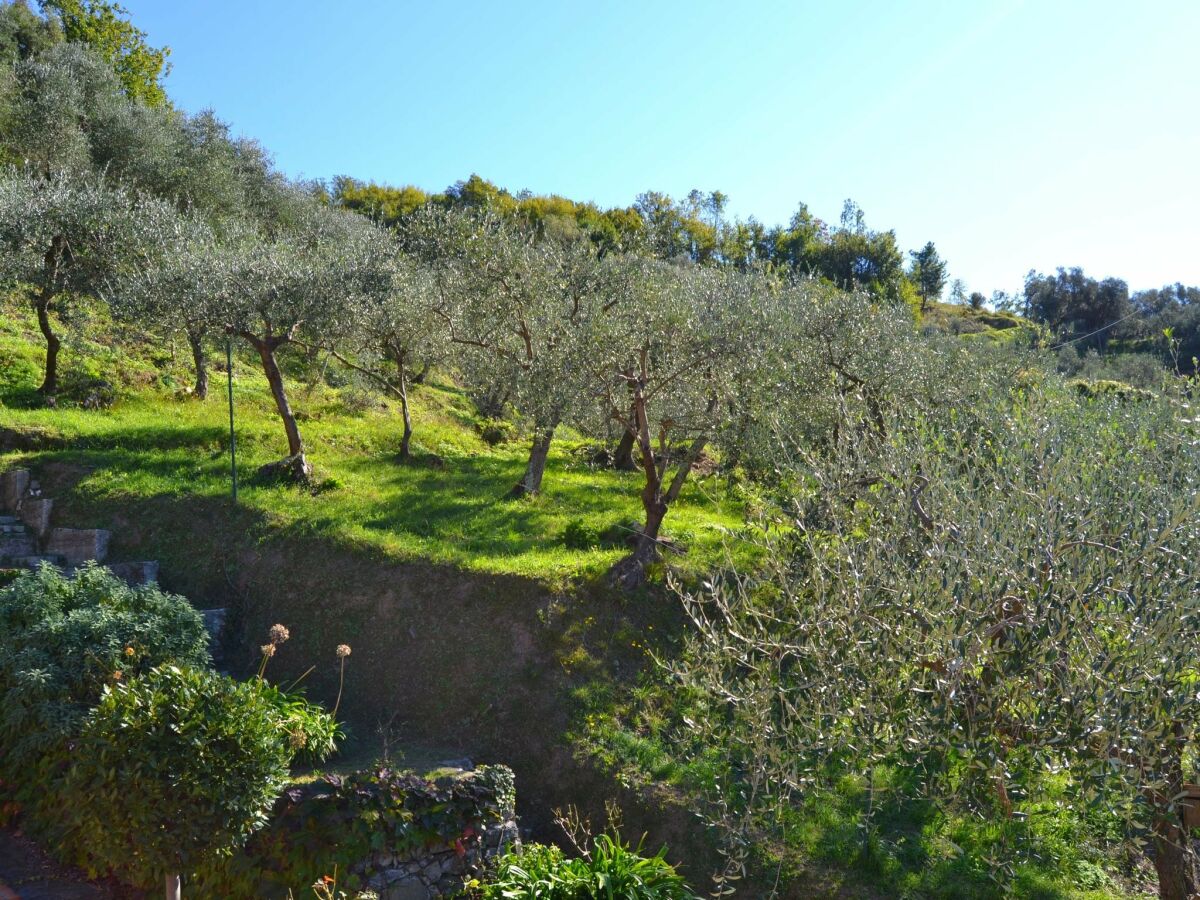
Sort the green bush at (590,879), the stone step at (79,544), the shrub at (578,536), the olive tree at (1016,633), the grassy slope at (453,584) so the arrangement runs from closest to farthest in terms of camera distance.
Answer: the olive tree at (1016,633)
the green bush at (590,879)
the grassy slope at (453,584)
the stone step at (79,544)
the shrub at (578,536)

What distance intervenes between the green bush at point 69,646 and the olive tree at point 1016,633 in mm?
7170

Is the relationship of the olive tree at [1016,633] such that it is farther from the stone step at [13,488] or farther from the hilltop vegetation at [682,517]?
the stone step at [13,488]

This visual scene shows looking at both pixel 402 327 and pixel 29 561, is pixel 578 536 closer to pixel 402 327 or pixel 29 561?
pixel 402 327

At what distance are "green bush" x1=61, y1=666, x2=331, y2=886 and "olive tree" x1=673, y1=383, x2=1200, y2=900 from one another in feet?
16.2

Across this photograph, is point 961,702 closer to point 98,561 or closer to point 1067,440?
point 1067,440

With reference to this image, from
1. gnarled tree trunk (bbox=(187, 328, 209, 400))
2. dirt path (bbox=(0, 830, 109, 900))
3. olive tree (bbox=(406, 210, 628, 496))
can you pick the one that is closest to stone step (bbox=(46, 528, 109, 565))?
gnarled tree trunk (bbox=(187, 328, 209, 400))

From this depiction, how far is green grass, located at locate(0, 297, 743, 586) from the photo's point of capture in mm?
15820

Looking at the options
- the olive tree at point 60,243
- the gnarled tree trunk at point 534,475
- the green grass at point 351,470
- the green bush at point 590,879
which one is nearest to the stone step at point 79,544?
the green grass at point 351,470

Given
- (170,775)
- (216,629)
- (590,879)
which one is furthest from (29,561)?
(590,879)

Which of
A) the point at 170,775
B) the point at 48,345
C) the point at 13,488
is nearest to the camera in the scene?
the point at 170,775

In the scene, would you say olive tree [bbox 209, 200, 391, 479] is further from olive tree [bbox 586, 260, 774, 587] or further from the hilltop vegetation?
olive tree [bbox 586, 260, 774, 587]

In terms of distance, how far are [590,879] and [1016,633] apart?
5.18 metres

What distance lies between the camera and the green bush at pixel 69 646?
10031 millimetres

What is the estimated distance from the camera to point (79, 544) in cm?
1579
